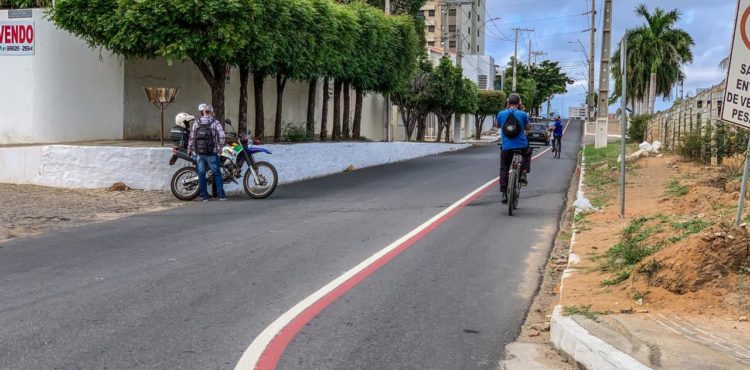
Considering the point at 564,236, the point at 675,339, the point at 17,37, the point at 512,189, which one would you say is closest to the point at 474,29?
the point at 17,37

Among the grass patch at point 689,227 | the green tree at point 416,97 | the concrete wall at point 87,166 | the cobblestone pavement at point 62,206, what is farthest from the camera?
the green tree at point 416,97

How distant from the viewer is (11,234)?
10.7 meters

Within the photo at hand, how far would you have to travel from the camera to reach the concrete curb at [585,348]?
4.79 metres

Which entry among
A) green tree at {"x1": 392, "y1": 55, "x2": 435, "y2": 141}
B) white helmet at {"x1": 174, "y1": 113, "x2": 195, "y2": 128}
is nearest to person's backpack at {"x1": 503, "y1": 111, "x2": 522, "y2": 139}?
white helmet at {"x1": 174, "y1": 113, "x2": 195, "y2": 128}

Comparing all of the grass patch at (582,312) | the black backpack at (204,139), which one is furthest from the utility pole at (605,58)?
the grass patch at (582,312)

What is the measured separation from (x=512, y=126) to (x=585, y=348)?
26.4ft

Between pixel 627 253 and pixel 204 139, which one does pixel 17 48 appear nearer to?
pixel 204 139

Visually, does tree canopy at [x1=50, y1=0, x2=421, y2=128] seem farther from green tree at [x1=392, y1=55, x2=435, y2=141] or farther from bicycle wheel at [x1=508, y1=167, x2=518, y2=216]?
green tree at [x1=392, y1=55, x2=435, y2=141]

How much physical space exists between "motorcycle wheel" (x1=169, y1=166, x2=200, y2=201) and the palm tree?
55616mm

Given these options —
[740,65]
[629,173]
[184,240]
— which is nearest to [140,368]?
[184,240]

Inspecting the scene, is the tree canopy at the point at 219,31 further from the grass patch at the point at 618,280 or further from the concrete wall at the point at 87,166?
the grass patch at the point at 618,280

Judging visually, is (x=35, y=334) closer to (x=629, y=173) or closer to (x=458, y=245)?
(x=458, y=245)

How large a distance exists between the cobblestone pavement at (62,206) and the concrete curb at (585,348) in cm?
789

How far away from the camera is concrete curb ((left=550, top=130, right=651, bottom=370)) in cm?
479
